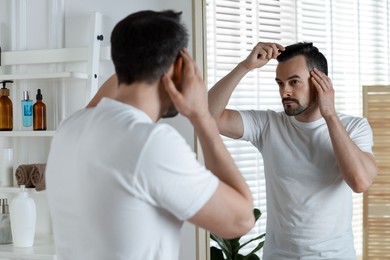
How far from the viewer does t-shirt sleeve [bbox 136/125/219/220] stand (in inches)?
40.0

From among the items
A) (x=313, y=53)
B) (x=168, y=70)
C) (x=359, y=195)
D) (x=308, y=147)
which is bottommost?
(x=359, y=195)

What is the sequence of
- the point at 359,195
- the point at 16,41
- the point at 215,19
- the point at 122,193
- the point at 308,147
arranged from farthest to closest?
the point at 16,41
the point at 215,19
the point at 359,195
the point at 308,147
the point at 122,193

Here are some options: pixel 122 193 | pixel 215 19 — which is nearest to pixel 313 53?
pixel 215 19

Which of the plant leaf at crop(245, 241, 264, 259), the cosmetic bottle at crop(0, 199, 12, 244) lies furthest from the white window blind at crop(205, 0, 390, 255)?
the cosmetic bottle at crop(0, 199, 12, 244)

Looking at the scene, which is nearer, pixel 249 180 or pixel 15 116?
pixel 249 180

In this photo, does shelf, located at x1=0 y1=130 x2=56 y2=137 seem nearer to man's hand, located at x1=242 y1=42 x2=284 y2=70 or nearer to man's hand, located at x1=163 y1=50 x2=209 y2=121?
man's hand, located at x1=242 y1=42 x2=284 y2=70

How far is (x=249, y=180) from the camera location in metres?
2.10

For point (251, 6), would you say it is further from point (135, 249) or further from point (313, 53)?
point (135, 249)

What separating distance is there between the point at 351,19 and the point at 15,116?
131 centimetres

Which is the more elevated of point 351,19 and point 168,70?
point 351,19

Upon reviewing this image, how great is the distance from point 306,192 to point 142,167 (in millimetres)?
974

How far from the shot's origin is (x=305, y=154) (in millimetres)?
1918

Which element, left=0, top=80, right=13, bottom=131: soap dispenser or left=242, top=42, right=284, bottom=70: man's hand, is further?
left=0, top=80, right=13, bottom=131: soap dispenser

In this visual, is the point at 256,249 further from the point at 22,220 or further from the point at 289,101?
the point at 22,220
